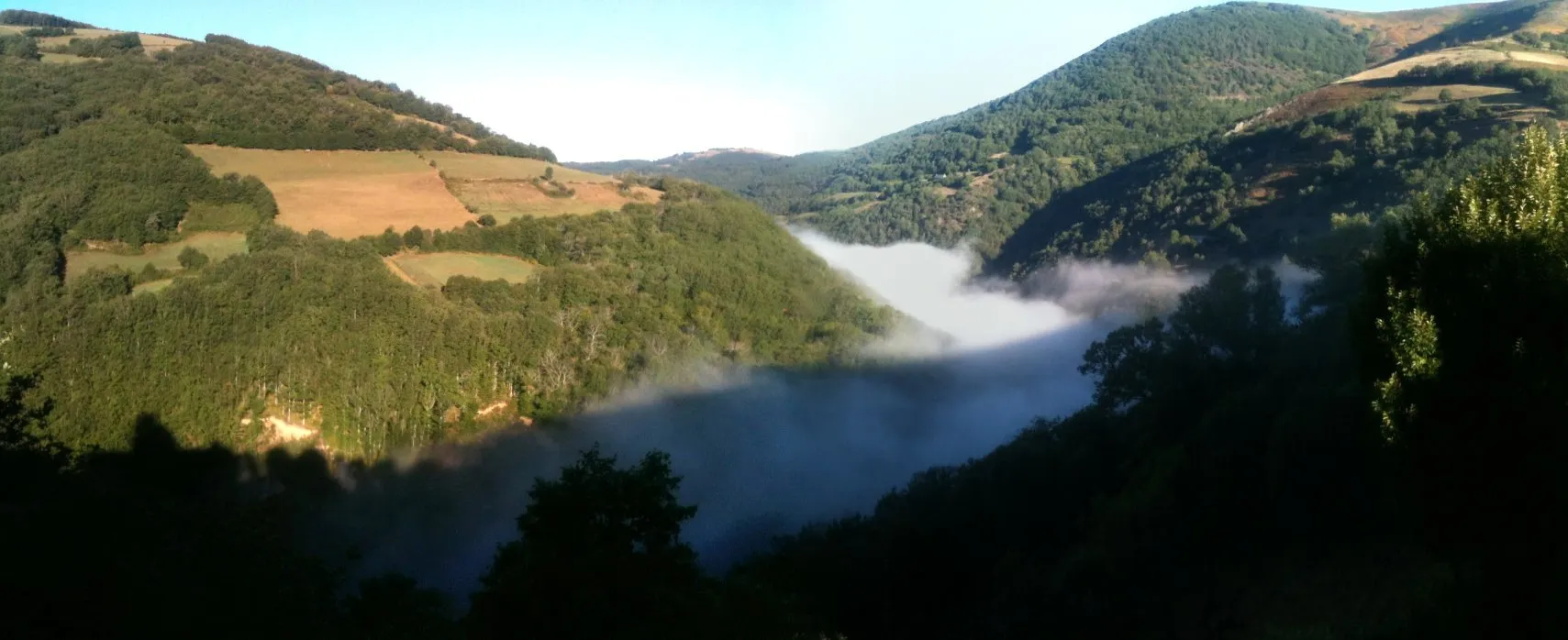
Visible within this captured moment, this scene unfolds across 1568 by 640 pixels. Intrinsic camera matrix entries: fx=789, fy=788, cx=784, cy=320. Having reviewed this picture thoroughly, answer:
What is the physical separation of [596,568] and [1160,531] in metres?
13.3

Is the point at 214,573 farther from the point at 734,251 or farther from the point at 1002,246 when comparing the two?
the point at 1002,246

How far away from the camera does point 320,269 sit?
33.5 meters

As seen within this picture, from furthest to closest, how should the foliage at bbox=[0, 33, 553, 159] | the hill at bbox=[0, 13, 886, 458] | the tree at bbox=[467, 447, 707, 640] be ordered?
the foliage at bbox=[0, 33, 553, 159], the hill at bbox=[0, 13, 886, 458], the tree at bbox=[467, 447, 707, 640]

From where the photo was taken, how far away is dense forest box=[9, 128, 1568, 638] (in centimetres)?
858

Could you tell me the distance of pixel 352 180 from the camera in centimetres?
4531

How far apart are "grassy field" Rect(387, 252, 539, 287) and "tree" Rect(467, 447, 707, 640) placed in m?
28.0

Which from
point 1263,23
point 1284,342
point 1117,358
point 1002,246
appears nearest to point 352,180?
point 1117,358

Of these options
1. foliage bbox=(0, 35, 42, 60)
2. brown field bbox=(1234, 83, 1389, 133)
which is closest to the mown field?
foliage bbox=(0, 35, 42, 60)

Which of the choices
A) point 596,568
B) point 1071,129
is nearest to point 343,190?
point 596,568

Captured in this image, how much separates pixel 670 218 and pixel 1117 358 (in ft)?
107

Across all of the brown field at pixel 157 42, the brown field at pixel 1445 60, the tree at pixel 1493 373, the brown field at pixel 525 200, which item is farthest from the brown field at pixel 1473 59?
the brown field at pixel 157 42

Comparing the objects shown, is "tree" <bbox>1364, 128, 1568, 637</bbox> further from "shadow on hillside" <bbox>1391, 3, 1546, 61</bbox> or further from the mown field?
"shadow on hillside" <bbox>1391, 3, 1546, 61</bbox>

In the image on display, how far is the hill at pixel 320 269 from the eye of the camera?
2944 centimetres

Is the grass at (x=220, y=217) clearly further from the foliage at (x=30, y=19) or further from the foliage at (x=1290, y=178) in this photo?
the foliage at (x=1290, y=178)
